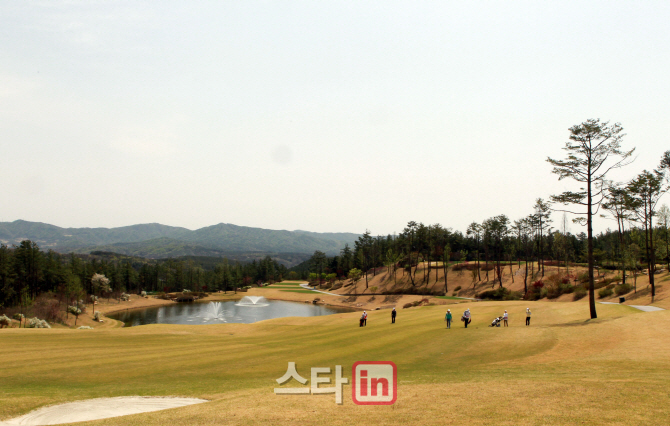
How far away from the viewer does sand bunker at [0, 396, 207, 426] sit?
43.8 ft

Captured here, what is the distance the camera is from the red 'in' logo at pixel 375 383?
45.1 ft

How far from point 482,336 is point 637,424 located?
1975 centimetres

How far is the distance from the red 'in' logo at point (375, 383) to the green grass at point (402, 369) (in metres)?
0.56

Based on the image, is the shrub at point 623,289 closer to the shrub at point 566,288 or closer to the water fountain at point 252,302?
the shrub at point 566,288

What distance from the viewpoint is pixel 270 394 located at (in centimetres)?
1562

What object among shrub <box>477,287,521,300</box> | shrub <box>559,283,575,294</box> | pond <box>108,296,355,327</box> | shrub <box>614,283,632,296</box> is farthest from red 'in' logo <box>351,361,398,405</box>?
pond <box>108,296,355,327</box>

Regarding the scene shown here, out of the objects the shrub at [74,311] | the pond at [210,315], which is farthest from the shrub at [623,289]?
the shrub at [74,311]

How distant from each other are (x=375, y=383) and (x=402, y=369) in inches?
186

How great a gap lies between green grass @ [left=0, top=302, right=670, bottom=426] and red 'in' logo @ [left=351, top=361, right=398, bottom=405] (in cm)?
56

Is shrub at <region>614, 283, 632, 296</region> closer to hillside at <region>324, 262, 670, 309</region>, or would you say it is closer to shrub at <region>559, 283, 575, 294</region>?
hillside at <region>324, 262, 670, 309</region>

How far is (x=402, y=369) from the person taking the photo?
21.2 metres

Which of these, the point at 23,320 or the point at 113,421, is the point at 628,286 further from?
the point at 23,320

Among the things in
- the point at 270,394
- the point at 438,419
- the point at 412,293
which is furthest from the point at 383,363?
the point at 412,293

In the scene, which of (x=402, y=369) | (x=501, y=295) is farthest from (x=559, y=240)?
(x=402, y=369)
